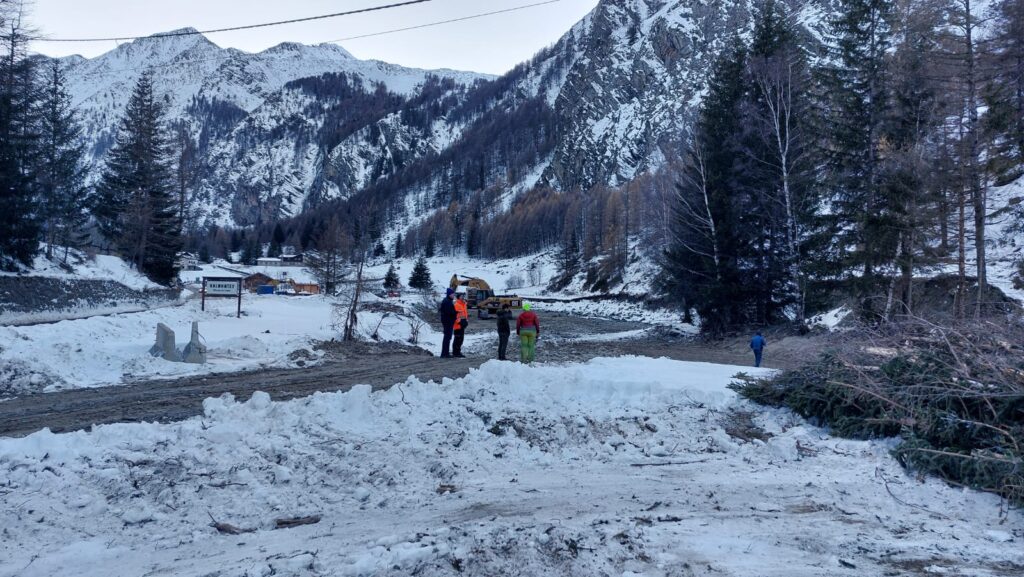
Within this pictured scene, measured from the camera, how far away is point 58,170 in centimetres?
2928

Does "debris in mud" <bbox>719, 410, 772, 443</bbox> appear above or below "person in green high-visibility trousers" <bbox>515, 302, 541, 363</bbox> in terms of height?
below

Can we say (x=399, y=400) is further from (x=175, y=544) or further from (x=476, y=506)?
(x=175, y=544)

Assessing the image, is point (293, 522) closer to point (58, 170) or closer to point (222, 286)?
point (222, 286)

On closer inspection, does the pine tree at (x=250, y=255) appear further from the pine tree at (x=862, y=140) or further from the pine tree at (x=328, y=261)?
the pine tree at (x=862, y=140)

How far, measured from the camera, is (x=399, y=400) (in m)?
7.05

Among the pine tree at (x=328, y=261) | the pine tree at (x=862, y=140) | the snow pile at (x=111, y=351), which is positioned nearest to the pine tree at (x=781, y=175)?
the pine tree at (x=862, y=140)

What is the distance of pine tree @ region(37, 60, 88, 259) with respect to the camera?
27.2m

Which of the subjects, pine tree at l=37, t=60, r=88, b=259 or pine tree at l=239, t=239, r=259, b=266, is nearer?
pine tree at l=37, t=60, r=88, b=259

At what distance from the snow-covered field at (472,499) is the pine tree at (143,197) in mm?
32639

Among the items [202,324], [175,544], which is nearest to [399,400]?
[175,544]

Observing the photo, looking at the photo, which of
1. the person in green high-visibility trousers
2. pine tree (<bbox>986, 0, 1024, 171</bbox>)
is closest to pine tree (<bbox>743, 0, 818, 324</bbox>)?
pine tree (<bbox>986, 0, 1024, 171</bbox>)

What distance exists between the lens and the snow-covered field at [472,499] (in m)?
3.54

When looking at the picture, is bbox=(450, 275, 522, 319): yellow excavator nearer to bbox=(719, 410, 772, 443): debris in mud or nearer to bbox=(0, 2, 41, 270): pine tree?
bbox=(0, 2, 41, 270): pine tree

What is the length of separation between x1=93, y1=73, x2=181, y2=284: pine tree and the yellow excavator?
19.4 metres
